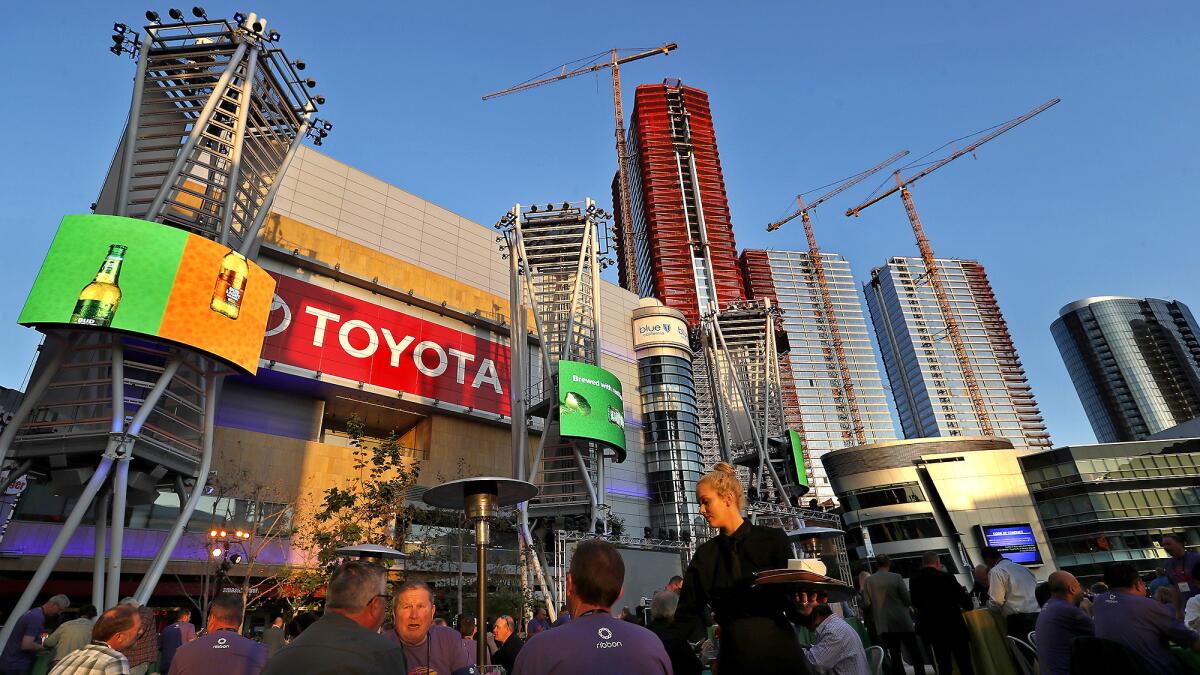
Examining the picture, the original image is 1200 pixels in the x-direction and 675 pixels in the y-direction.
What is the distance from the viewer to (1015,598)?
7461mm

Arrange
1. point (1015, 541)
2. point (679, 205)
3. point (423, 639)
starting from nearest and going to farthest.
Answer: point (423, 639)
point (1015, 541)
point (679, 205)

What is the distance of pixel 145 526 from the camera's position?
79.3ft

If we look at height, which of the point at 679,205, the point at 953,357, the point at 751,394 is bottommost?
the point at 751,394

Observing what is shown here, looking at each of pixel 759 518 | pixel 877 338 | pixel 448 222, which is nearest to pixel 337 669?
pixel 759 518

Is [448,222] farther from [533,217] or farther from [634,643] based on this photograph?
[634,643]

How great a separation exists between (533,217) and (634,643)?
110 ft

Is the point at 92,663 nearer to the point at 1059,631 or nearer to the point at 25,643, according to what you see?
the point at 25,643

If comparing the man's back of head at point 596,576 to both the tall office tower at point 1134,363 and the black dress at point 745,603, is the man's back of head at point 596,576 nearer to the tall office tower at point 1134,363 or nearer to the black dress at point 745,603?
the black dress at point 745,603

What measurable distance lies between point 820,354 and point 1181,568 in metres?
149

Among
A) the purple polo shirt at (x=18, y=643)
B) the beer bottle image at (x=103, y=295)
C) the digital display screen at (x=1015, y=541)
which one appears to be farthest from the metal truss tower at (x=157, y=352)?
the digital display screen at (x=1015, y=541)

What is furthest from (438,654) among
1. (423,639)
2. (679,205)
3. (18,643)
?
(679,205)

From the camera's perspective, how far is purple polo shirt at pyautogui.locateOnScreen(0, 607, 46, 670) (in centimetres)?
866

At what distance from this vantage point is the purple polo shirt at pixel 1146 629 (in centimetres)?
472

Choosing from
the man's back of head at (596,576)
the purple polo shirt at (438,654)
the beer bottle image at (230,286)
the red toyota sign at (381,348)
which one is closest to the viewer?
the man's back of head at (596,576)
